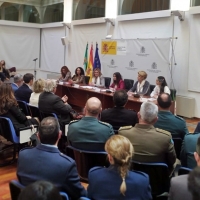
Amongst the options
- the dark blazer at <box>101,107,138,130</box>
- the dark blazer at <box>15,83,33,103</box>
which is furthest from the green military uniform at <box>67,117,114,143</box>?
the dark blazer at <box>15,83,33,103</box>

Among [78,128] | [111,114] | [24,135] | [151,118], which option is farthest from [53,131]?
[24,135]

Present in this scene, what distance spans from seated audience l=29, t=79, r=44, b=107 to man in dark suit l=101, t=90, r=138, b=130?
158 centimetres

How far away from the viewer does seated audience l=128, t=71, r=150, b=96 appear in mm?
6566

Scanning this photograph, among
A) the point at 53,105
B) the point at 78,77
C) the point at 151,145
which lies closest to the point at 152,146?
the point at 151,145

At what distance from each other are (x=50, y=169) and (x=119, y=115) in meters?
1.64

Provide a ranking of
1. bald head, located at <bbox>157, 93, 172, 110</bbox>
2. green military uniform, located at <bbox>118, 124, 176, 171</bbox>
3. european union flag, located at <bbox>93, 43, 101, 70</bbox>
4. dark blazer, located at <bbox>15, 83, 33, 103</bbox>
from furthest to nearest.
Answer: european union flag, located at <bbox>93, 43, 101, 70</bbox> < dark blazer, located at <bbox>15, 83, 33, 103</bbox> < bald head, located at <bbox>157, 93, 172, 110</bbox> < green military uniform, located at <bbox>118, 124, 176, 171</bbox>

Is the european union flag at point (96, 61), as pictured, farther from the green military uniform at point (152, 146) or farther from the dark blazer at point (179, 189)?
the dark blazer at point (179, 189)

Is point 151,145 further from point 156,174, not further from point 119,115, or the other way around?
point 119,115

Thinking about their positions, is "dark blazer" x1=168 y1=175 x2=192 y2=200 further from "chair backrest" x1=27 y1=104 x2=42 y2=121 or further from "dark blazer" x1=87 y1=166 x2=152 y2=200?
"chair backrest" x1=27 y1=104 x2=42 y2=121

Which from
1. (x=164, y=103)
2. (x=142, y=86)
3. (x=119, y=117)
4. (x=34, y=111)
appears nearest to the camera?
(x=164, y=103)

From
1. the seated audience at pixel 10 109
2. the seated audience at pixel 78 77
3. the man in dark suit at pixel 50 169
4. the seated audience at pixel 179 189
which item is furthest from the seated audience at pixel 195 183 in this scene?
the seated audience at pixel 78 77

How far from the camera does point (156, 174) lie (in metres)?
2.29

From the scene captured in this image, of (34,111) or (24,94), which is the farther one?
(24,94)

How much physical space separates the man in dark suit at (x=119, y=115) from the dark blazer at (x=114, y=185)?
1632 mm
